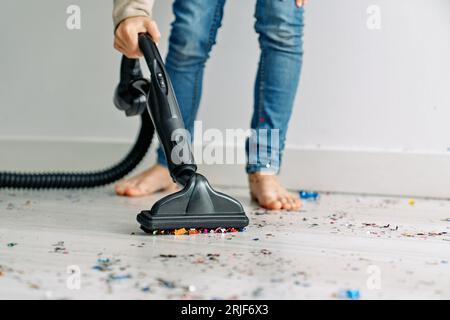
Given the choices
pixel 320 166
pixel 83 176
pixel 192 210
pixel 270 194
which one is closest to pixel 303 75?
pixel 320 166

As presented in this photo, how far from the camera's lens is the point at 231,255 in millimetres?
1070

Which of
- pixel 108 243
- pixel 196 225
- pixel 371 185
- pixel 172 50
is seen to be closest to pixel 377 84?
pixel 371 185

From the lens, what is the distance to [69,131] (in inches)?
78.8

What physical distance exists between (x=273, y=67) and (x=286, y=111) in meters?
0.11

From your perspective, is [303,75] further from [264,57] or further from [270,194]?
[270,194]

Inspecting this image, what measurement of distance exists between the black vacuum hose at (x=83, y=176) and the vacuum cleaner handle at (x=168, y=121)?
0.41m

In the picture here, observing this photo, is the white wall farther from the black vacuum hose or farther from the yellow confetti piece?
the yellow confetti piece

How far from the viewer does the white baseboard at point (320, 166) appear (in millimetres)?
1765

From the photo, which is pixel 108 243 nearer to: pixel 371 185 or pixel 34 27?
pixel 371 185

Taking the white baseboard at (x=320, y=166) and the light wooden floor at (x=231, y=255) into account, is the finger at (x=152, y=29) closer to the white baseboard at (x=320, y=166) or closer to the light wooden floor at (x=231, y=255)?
the light wooden floor at (x=231, y=255)

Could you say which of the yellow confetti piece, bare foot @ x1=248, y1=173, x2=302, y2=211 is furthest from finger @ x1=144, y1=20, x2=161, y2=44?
bare foot @ x1=248, y1=173, x2=302, y2=211

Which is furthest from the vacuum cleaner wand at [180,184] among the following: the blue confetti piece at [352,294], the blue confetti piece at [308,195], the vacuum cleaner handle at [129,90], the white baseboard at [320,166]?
the white baseboard at [320,166]

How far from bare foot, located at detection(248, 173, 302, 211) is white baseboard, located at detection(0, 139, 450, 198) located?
0.26 m

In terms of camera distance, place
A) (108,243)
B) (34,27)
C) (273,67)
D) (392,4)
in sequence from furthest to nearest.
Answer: (34,27)
(392,4)
(273,67)
(108,243)
